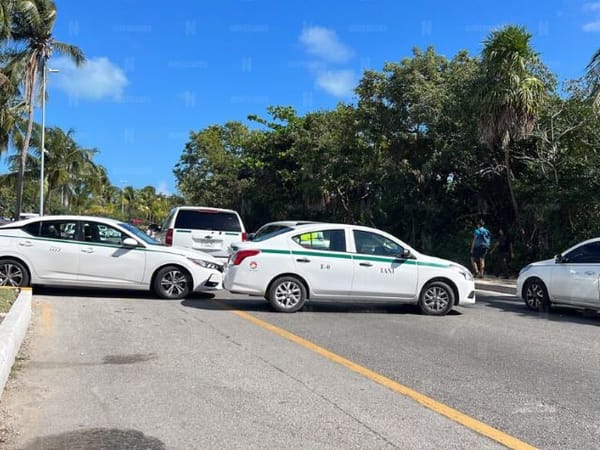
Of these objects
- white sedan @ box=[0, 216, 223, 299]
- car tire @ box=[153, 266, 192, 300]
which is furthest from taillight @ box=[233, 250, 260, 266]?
car tire @ box=[153, 266, 192, 300]

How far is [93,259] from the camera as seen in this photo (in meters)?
11.7

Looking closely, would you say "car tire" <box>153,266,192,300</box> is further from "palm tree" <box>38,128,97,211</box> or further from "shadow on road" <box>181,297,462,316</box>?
"palm tree" <box>38,128,97,211</box>

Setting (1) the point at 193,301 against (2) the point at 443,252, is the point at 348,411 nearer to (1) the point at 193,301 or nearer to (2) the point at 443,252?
(1) the point at 193,301

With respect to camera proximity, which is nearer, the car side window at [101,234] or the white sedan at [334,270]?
the white sedan at [334,270]

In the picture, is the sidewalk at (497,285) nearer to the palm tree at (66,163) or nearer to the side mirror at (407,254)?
the side mirror at (407,254)

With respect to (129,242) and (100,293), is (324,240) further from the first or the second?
(100,293)

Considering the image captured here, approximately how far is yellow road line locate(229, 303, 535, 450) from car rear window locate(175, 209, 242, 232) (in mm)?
6942

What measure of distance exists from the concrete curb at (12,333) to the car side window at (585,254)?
9.58 m

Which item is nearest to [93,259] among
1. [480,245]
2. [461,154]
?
[480,245]

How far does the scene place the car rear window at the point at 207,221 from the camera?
49.9ft

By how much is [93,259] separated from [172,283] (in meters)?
1.53

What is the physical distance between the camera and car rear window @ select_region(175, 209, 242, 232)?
1522cm

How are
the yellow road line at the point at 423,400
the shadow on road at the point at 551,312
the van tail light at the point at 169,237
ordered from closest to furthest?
the yellow road line at the point at 423,400
the shadow on road at the point at 551,312
the van tail light at the point at 169,237

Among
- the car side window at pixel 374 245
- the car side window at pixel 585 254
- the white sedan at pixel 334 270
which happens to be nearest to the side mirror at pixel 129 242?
the white sedan at pixel 334 270
